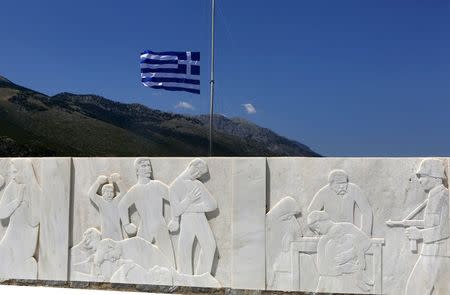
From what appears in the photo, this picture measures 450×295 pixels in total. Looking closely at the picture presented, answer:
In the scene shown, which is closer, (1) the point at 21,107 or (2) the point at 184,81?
(2) the point at 184,81

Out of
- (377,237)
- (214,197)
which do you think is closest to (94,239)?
(214,197)

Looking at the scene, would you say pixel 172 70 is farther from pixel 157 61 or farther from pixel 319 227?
pixel 319 227

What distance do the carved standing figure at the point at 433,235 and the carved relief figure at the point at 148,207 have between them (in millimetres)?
3879

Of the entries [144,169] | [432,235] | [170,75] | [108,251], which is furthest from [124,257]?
[170,75]

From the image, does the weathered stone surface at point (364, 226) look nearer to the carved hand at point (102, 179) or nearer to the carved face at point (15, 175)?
the carved hand at point (102, 179)

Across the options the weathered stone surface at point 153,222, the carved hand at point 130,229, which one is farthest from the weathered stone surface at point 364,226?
the carved hand at point 130,229

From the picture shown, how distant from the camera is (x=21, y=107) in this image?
222 feet

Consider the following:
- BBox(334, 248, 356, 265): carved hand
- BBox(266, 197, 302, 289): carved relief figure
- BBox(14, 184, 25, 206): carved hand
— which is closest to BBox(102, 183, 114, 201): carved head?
BBox(14, 184, 25, 206): carved hand

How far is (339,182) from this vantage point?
299 inches

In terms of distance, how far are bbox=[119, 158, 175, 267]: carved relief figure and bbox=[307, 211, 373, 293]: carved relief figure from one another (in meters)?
2.40

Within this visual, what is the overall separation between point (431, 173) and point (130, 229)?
486 centimetres

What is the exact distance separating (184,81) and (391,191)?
849 cm

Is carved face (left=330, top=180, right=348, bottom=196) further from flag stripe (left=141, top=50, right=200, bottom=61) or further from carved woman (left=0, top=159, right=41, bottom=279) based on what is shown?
flag stripe (left=141, top=50, right=200, bottom=61)

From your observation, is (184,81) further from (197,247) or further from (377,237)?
(377,237)
